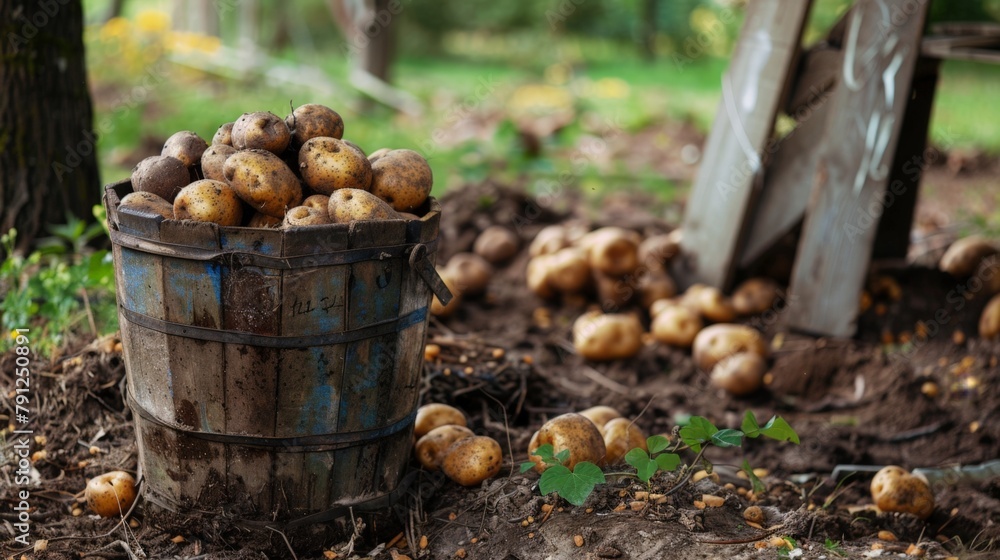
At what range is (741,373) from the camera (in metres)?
4.54

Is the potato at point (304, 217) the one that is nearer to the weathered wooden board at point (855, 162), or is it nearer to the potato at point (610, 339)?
the potato at point (610, 339)

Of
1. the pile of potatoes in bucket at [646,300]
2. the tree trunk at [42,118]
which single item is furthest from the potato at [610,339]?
the tree trunk at [42,118]

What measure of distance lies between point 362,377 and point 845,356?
307cm

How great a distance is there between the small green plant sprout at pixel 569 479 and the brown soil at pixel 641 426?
18 cm

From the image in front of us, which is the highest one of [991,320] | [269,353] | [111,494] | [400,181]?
[400,181]

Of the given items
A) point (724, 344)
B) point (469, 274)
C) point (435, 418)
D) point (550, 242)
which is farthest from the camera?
point (550, 242)

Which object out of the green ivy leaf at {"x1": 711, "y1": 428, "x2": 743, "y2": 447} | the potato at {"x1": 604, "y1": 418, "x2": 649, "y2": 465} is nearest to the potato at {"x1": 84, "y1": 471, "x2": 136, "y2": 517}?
the potato at {"x1": 604, "y1": 418, "x2": 649, "y2": 465}

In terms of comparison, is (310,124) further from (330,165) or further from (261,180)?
(261,180)

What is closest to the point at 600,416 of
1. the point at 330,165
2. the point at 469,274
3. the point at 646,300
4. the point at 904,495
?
the point at 904,495

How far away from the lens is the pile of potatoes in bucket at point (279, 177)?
2.66 metres

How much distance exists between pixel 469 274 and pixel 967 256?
9.59 feet

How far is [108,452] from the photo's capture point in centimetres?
335

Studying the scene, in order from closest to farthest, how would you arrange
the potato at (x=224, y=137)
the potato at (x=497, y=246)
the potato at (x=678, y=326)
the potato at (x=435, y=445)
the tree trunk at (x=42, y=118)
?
1. the potato at (x=224, y=137)
2. the potato at (x=435, y=445)
3. the tree trunk at (x=42, y=118)
4. the potato at (x=678, y=326)
5. the potato at (x=497, y=246)

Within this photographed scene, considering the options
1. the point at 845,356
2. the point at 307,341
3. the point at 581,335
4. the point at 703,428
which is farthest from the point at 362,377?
the point at 845,356
